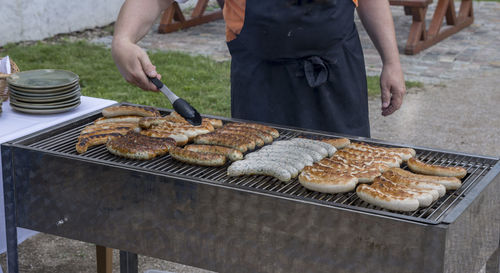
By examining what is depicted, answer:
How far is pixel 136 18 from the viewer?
285 centimetres

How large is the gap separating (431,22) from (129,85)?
492 centimetres

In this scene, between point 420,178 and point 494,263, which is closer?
point 420,178

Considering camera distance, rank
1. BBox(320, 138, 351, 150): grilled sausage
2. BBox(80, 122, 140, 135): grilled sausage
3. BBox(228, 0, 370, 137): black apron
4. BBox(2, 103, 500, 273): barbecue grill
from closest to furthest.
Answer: BBox(2, 103, 500, 273): barbecue grill
BBox(320, 138, 351, 150): grilled sausage
BBox(80, 122, 140, 135): grilled sausage
BBox(228, 0, 370, 137): black apron

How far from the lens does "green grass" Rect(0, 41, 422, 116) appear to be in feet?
23.3

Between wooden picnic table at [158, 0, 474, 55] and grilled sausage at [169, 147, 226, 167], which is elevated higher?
grilled sausage at [169, 147, 226, 167]

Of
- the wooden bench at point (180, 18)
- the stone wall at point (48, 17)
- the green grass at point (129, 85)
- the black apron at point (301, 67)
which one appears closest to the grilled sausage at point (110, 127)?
the black apron at point (301, 67)

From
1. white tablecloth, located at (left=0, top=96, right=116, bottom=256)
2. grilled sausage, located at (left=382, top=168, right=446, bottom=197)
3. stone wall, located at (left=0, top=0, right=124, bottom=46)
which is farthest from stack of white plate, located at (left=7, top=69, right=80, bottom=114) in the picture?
stone wall, located at (left=0, top=0, right=124, bottom=46)

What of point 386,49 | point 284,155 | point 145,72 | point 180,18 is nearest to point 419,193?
point 284,155

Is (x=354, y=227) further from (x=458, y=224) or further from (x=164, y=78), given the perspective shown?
(x=164, y=78)

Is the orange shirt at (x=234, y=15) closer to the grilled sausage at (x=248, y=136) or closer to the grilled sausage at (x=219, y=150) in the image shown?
the grilled sausage at (x=248, y=136)

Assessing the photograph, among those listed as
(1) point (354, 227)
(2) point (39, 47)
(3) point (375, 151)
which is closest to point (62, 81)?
(3) point (375, 151)

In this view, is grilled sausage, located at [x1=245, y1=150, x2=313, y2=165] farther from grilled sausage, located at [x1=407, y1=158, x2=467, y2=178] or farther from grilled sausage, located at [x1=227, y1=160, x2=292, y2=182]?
grilled sausage, located at [x1=407, y1=158, x2=467, y2=178]

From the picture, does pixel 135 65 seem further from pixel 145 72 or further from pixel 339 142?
pixel 339 142

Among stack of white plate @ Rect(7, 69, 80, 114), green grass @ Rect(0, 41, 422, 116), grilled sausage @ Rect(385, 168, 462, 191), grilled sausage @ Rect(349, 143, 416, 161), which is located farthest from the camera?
green grass @ Rect(0, 41, 422, 116)
